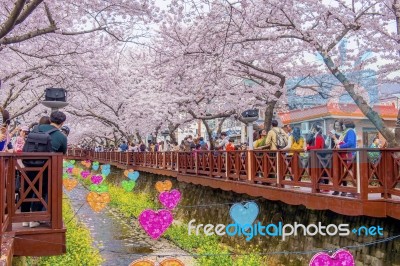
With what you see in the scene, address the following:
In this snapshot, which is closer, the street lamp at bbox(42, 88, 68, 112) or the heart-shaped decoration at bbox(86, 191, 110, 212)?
the street lamp at bbox(42, 88, 68, 112)

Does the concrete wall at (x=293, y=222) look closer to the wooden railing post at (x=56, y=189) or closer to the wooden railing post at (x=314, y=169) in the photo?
the wooden railing post at (x=314, y=169)

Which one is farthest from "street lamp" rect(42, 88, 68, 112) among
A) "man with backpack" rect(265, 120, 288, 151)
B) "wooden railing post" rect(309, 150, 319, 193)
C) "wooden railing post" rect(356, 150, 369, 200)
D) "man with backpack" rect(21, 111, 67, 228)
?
"wooden railing post" rect(356, 150, 369, 200)

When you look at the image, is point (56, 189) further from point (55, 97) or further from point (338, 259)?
point (55, 97)

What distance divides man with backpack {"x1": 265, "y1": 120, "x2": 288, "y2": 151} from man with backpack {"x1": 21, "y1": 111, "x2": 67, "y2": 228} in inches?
278

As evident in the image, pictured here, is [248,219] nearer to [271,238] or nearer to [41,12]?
[271,238]

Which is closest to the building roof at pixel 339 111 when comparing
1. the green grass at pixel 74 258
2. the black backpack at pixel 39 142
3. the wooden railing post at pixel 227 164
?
the wooden railing post at pixel 227 164

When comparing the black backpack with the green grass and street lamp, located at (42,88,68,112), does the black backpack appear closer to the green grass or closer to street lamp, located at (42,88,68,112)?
the green grass

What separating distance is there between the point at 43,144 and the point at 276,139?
7569 millimetres

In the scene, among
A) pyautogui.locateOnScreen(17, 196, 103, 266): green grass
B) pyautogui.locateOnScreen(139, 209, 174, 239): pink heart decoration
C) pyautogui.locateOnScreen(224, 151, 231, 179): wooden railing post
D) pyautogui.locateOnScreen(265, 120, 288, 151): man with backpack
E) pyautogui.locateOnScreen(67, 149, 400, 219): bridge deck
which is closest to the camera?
pyautogui.locateOnScreen(67, 149, 400, 219): bridge deck

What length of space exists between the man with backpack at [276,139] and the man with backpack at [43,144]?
23.2 feet

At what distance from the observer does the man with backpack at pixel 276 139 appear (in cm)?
1348

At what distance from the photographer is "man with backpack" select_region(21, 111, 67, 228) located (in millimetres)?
7391

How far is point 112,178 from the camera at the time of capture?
46.0m

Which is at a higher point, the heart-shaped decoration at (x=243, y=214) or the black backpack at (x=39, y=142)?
the black backpack at (x=39, y=142)
